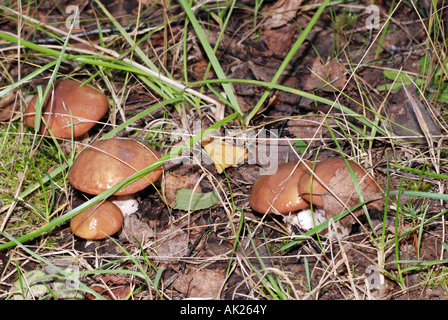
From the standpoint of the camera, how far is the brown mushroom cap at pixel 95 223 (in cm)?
264

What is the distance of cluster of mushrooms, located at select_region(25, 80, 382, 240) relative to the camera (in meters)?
2.40

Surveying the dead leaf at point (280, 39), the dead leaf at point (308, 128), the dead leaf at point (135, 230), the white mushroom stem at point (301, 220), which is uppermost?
the dead leaf at point (280, 39)

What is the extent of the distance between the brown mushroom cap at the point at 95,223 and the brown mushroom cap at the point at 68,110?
0.72 meters

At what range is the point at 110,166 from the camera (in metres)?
2.62

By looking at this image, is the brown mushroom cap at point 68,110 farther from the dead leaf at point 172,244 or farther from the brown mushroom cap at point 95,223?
the dead leaf at point 172,244

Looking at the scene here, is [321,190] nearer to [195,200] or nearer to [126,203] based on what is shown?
[195,200]

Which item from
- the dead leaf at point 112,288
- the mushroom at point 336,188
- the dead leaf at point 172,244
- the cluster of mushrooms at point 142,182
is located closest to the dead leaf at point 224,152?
the cluster of mushrooms at point 142,182

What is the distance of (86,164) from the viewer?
2672mm

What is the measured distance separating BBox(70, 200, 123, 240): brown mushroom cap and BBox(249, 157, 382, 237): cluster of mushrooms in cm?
95

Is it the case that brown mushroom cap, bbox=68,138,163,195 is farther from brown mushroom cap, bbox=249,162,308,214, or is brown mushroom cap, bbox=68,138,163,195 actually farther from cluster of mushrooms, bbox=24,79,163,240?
brown mushroom cap, bbox=249,162,308,214

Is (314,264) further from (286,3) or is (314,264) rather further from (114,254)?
(286,3)

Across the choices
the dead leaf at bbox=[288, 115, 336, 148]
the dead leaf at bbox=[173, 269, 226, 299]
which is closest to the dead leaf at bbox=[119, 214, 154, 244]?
the dead leaf at bbox=[173, 269, 226, 299]
